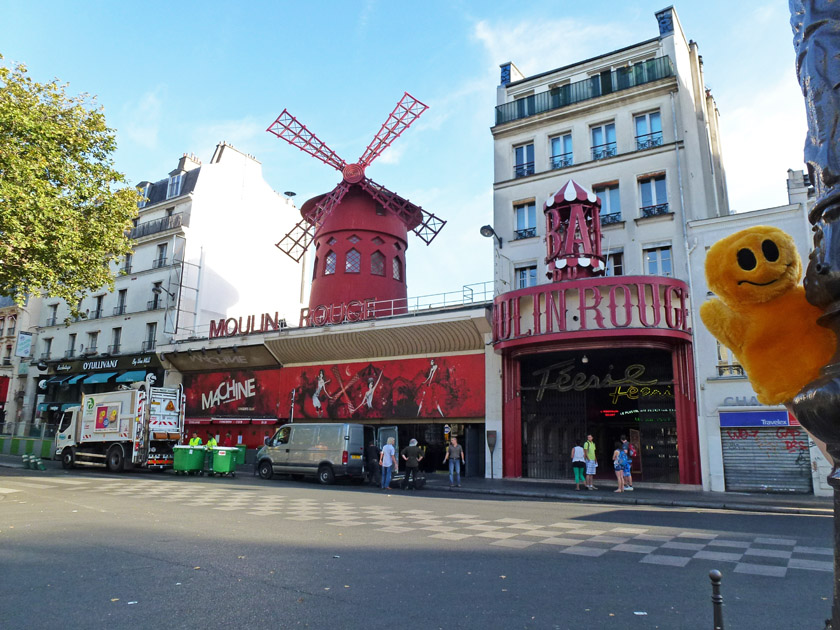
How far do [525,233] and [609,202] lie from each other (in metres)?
2.87

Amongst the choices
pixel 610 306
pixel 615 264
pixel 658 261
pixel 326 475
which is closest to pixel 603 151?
pixel 615 264

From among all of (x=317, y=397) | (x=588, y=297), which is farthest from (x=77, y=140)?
(x=588, y=297)

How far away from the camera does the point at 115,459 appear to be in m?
19.8

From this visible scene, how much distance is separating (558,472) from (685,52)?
15.1m

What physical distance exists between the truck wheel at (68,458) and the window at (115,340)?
10.9m

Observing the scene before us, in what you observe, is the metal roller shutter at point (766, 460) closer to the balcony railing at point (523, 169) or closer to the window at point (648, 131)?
the window at point (648, 131)

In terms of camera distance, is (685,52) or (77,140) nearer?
(77,140)

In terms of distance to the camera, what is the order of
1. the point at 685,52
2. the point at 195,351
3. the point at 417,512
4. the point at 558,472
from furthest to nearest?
the point at 195,351 → the point at 685,52 → the point at 558,472 → the point at 417,512

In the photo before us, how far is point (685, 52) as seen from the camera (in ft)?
66.9

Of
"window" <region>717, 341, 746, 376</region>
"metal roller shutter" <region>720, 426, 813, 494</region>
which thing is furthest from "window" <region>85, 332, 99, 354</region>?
"metal roller shutter" <region>720, 426, 813, 494</region>

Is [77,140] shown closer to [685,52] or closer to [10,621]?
[10,621]

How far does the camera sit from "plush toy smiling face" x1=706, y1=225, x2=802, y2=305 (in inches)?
102

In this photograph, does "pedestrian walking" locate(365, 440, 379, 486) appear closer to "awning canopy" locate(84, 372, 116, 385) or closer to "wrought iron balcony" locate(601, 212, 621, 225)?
"wrought iron balcony" locate(601, 212, 621, 225)

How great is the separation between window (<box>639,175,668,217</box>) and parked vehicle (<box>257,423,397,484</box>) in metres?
11.0
